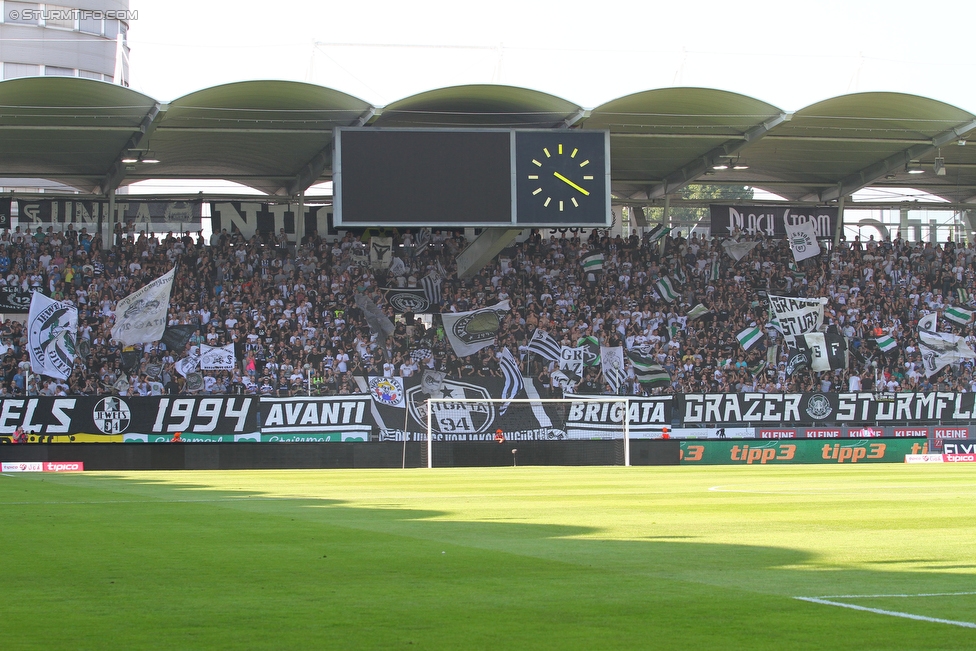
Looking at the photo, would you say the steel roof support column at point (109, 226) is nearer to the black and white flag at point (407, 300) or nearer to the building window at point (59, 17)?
the black and white flag at point (407, 300)

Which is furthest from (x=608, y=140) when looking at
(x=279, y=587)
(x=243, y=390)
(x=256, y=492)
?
(x=279, y=587)

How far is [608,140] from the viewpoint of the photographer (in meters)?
35.5

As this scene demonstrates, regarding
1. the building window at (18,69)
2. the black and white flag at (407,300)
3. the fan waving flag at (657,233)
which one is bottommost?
the black and white flag at (407,300)

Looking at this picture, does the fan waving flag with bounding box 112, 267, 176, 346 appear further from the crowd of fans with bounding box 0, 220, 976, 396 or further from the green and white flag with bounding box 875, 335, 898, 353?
the green and white flag with bounding box 875, 335, 898, 353

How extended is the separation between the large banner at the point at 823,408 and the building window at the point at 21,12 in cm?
4998

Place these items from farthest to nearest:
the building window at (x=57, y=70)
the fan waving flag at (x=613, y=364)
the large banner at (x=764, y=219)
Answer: the building window at (x=57, y=70), the large banner at (x=764, y=219), the fan waving flag at (x=613, y=364)

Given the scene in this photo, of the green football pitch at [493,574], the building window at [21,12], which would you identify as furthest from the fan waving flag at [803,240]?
the building window at [21,12]

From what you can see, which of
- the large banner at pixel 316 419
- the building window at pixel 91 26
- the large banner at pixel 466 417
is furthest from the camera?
the building window at pixel 91 26

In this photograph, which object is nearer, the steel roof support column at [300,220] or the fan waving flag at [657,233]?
the steel roof support column at [300,220]

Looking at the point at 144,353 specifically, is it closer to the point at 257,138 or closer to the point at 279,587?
the point at 257,138

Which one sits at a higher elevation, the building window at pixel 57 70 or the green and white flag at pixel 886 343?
the building window at pixel 57 70

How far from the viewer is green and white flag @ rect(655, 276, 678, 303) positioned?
40.1 meters

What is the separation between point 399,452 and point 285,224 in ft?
39.0

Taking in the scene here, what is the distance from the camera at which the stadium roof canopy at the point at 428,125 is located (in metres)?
33.7
